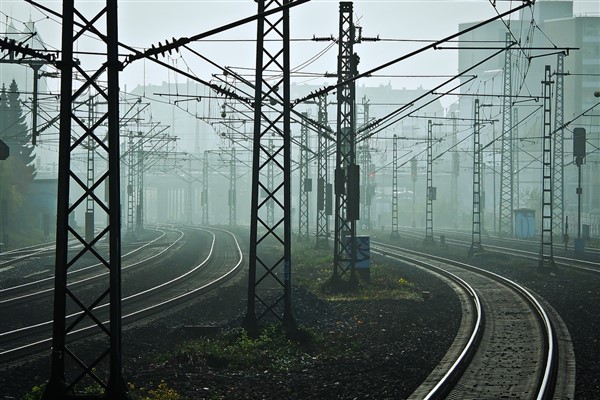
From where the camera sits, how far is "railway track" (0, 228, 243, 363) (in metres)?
15.3

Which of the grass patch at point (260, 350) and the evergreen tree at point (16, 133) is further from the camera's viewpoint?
the evergreen tree at point (16, 133)

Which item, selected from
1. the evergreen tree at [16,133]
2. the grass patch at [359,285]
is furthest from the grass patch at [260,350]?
the evergreen tree at [16,133]

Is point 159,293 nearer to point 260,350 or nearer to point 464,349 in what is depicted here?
point 260,350

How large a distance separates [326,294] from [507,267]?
11.4m

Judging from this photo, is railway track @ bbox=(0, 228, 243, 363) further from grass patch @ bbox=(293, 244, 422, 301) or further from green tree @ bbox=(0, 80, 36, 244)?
green tree @ bbox=(0, 80, 36, 244)

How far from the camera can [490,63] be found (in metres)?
106

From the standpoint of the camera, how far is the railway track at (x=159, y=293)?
15312 mm

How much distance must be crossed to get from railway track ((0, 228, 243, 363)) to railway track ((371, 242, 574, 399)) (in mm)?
5454

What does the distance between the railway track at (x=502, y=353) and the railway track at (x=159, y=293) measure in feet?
17.9

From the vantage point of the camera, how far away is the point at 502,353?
550 inches

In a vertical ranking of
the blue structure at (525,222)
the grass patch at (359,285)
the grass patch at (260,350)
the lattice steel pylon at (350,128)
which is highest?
the lattice steel pylon at (350,128)

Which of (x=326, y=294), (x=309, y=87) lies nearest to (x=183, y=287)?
(x=326, y=294)

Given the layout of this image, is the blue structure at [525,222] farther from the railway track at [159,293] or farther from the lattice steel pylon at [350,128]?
the lattice steel pylon at [350,128]

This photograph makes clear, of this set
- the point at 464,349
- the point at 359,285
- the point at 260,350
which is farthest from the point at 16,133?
the point at 464,349
